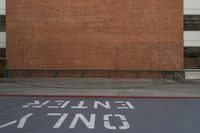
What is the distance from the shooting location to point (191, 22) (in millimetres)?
31906

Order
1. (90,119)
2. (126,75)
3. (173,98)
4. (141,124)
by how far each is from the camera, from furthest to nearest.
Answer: (126,75), (173,98), (90,119), (141,124)

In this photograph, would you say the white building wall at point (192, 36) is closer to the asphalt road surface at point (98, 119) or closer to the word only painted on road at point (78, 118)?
the asphalt road surface at point (98, 119)

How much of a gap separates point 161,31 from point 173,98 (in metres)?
15.2

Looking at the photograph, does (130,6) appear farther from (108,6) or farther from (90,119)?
(90,119)

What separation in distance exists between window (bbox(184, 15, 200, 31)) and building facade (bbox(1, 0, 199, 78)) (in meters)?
0.62

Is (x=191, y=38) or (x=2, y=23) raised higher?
(x=2, y=23)

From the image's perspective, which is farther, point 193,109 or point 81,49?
point 81,49

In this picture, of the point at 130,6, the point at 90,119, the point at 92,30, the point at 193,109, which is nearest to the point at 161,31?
the point at 130,6

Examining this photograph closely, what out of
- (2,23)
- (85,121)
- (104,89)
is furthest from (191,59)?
(85,121)

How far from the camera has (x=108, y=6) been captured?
31.4 metres

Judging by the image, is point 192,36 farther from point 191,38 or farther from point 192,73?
point 192,73

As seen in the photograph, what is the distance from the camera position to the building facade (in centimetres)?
3117

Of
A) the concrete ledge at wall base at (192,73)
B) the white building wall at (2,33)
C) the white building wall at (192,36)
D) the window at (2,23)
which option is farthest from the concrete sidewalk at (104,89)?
the window at (2,23)

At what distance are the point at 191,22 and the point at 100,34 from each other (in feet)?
27.7
